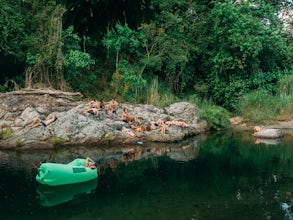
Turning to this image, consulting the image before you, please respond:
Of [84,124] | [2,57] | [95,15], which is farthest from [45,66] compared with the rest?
[95,15]

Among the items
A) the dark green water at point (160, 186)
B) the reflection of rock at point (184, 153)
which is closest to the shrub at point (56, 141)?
the dark green water at point (160, 186)

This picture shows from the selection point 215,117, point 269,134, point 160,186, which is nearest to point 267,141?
point 269,134

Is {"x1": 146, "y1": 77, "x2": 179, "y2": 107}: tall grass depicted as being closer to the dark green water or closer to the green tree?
the green tree

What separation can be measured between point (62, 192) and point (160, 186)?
2449 mm

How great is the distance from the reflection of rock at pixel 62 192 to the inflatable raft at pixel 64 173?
13cm

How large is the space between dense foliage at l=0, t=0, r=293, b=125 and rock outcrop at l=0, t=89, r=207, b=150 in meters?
1.80

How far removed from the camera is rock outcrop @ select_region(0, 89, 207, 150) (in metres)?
14.4

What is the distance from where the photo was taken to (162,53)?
2105 centimetres

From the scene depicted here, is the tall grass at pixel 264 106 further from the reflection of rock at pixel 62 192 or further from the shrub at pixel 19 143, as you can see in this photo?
the reflection of rock at pixel 62 192

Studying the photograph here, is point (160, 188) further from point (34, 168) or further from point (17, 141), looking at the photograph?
point (17, 141)

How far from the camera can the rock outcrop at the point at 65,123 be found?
14.4 meters

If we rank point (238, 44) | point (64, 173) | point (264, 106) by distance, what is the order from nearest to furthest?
point (64, 173)
point (238, 44)
point (264, 106)

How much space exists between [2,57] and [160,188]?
1263 cm

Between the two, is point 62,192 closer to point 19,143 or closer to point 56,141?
point 56,141
